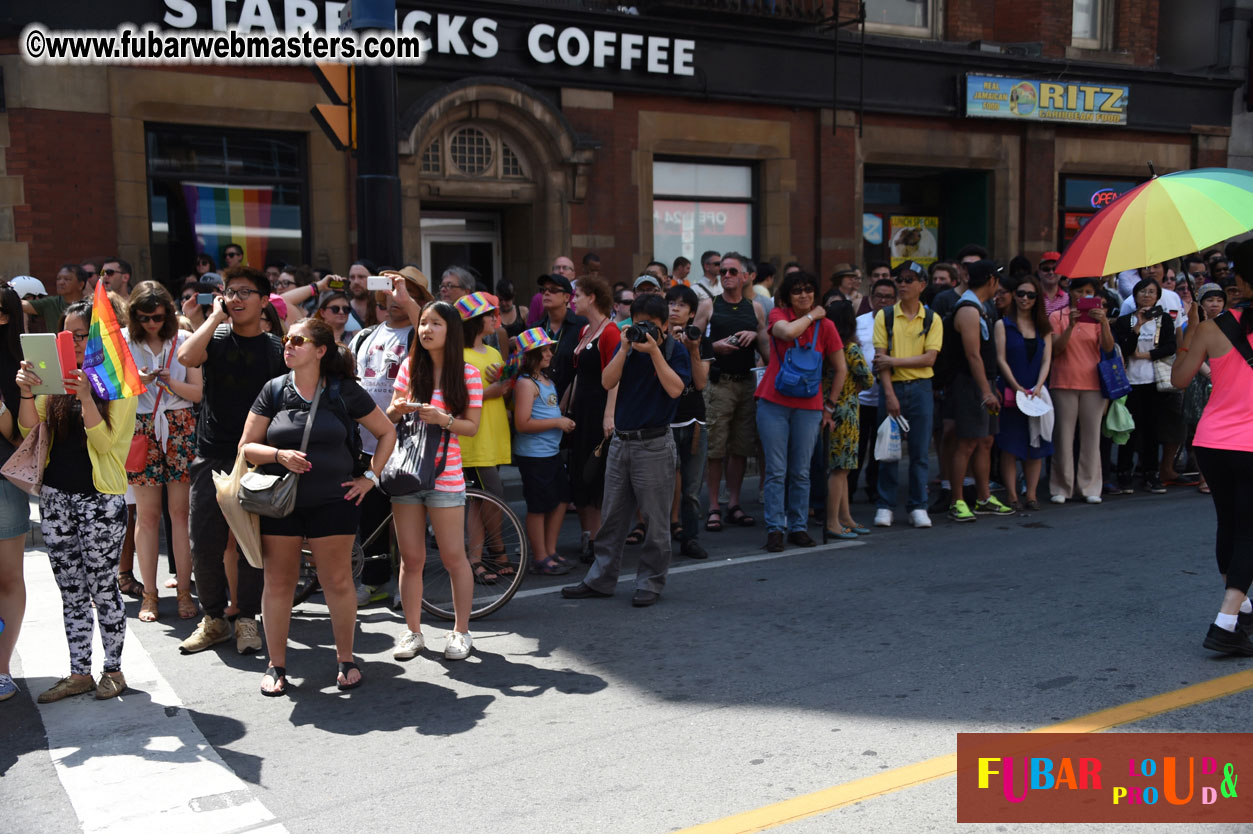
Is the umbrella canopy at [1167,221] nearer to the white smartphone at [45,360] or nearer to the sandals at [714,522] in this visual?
the sandals at [714,522]

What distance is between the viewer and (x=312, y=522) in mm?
5160

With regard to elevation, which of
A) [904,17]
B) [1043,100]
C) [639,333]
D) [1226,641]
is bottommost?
[1226,641]

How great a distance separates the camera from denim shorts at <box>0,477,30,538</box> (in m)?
5.08

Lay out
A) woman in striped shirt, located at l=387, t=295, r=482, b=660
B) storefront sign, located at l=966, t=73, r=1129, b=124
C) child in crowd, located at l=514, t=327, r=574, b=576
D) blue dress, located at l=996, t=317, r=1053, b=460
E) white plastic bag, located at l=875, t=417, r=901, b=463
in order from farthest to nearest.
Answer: storefront sign, located at l=966, t=73, r=1129, b=124 → blue dress, located at l=996, t=317, r=1053, b=460 → white plastic bag, located at l=875, t=417, r=901, b=463 → child in crowd, located at l=514, t=327, r=574, b=576 → woman in striped shirt, located at l=387, t=295, r=482, b=660

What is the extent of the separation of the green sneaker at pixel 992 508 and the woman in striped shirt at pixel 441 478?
5134 mm

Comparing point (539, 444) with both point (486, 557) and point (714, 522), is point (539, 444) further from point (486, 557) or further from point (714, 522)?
point (714, 522)

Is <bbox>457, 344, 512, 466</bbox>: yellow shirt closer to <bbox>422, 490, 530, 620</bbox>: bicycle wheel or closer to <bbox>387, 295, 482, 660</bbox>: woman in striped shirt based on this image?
<bbox>422, 490, 530, 620</bbox>: bicycle wheel

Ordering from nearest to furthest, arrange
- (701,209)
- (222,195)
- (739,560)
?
(739,560) → (222,195) → (701,209)

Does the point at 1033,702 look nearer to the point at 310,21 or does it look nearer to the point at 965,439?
the point at 965,439

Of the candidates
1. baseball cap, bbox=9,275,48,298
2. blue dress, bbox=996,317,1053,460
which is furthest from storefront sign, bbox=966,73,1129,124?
baseball cap, bbox=9,275,48,298

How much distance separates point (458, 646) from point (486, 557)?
95 cm

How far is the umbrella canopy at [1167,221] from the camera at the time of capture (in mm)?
5559

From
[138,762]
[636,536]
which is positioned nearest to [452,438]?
[138,762]

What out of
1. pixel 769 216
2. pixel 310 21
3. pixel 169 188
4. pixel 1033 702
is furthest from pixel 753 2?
pixel 1033 702
